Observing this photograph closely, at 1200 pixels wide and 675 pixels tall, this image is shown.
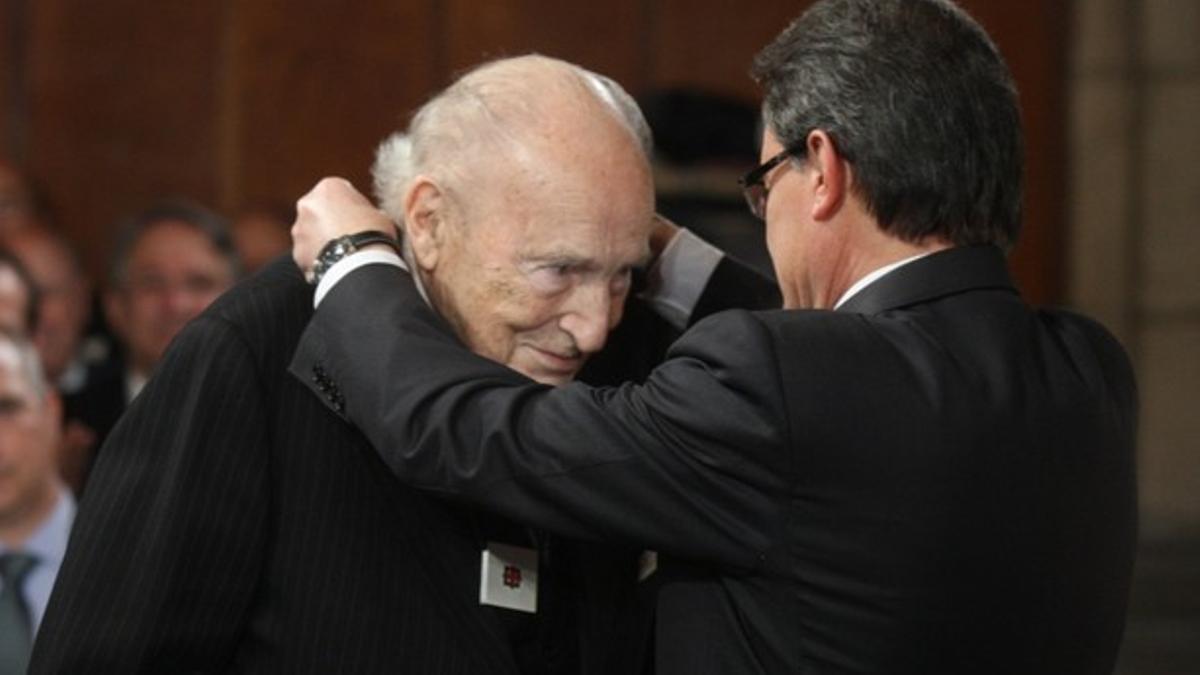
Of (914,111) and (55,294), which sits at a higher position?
(914,111)

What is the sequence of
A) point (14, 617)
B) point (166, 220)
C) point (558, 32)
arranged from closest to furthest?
point (14, 617), point (166, 220), point (558, 32)

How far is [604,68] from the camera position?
6.32m

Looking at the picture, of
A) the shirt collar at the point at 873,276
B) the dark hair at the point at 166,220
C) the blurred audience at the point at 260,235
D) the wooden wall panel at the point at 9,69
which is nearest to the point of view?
the shirt collar at the point at 873,276

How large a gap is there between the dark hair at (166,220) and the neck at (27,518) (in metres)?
0.99

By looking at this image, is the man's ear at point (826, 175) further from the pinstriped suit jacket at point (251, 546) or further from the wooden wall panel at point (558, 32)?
the wooden wall panel at point (558, 32)

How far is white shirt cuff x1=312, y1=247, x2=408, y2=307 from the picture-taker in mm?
2604

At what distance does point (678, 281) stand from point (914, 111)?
2.36 ft

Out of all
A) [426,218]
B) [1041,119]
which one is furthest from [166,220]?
[426,218]

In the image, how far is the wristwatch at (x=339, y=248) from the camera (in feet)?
8.62

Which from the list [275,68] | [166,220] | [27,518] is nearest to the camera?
[27,518]

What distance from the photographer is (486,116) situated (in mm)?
2725

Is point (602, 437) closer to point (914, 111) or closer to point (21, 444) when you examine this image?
point (914, 111)

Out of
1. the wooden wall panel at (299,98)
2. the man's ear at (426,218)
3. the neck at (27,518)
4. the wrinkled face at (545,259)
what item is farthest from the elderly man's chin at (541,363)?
the wooden wall panel at (299,98)

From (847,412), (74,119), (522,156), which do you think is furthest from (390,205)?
(74,119)
